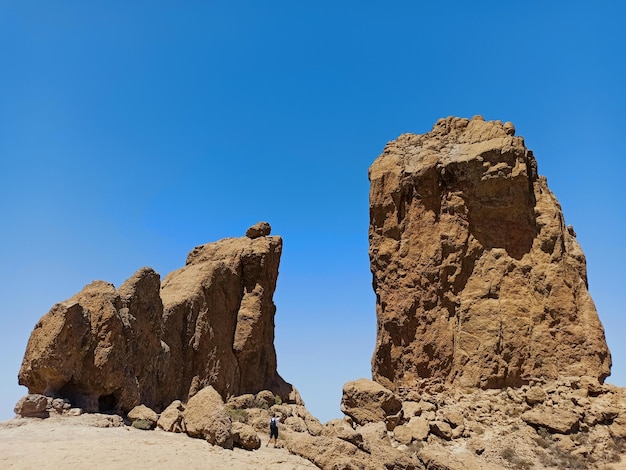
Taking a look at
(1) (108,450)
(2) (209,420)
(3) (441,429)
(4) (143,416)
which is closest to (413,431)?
(3) (441,429)

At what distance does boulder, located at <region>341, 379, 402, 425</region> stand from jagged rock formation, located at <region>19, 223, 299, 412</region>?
717cm

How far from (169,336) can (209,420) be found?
10421 millimetres

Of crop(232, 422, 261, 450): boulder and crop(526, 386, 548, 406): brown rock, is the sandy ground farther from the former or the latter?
crop(526, 386, 548, 406): brown rock

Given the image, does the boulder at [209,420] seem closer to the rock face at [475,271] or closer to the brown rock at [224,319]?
the brown rock at [224,319]

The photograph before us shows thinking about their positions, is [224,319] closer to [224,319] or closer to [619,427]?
[224,319]

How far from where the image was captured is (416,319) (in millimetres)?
23516

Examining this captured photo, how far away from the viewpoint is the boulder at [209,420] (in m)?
14.0

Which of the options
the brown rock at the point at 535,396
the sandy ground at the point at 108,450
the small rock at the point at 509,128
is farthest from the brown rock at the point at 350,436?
the small rock at the point at 509,128

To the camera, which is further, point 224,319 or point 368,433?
point 224,319

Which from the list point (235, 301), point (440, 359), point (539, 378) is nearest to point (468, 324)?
point (440, 359)

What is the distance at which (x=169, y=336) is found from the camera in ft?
78.9

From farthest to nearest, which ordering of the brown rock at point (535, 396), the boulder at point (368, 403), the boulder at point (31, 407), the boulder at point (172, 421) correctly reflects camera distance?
the boulder at point (368, 403) → the brown rock at point (535, 396) → the boulder at point (172, 421) → the boulder at point (31, 407)

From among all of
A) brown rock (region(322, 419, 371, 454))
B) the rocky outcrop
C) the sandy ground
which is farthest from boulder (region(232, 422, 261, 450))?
the rocky outcrop

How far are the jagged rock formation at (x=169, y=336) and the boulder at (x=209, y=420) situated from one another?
3.50 m
